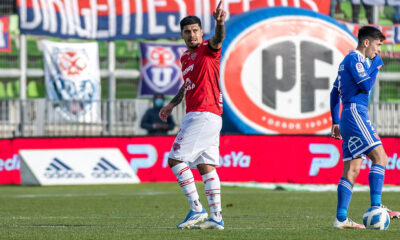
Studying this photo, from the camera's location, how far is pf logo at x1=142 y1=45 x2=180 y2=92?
82.2 feet

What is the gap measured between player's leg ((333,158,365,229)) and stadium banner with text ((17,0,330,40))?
14.7 metres

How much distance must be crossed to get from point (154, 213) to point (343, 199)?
3.61m

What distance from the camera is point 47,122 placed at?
68.3 feet

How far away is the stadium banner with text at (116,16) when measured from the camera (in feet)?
77.3

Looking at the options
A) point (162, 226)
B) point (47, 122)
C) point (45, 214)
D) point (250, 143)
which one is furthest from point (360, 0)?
point (162, 226)

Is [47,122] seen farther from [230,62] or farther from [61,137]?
[230,62]

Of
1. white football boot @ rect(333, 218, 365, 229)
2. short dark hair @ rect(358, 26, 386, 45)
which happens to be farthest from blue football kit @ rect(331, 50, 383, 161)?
white football boot @ rect(333, 218, 365, 229)

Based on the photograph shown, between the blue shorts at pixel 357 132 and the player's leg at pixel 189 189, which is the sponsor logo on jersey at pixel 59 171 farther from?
the blue shorts at pixel 357 132

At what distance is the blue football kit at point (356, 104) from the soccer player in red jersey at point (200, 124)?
1.29 m

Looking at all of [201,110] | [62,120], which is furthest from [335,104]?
[62,120]

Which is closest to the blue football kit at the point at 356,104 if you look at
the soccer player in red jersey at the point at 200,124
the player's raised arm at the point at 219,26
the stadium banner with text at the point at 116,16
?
the soccer player in red jersey at the point at 200,124

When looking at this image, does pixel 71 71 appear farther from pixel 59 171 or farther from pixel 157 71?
pixel 59 171

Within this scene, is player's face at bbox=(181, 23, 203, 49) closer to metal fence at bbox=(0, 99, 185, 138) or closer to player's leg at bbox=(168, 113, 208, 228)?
player's leg at bbox=(168, 113, 208, 228)

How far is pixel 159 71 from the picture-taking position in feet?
82.3
